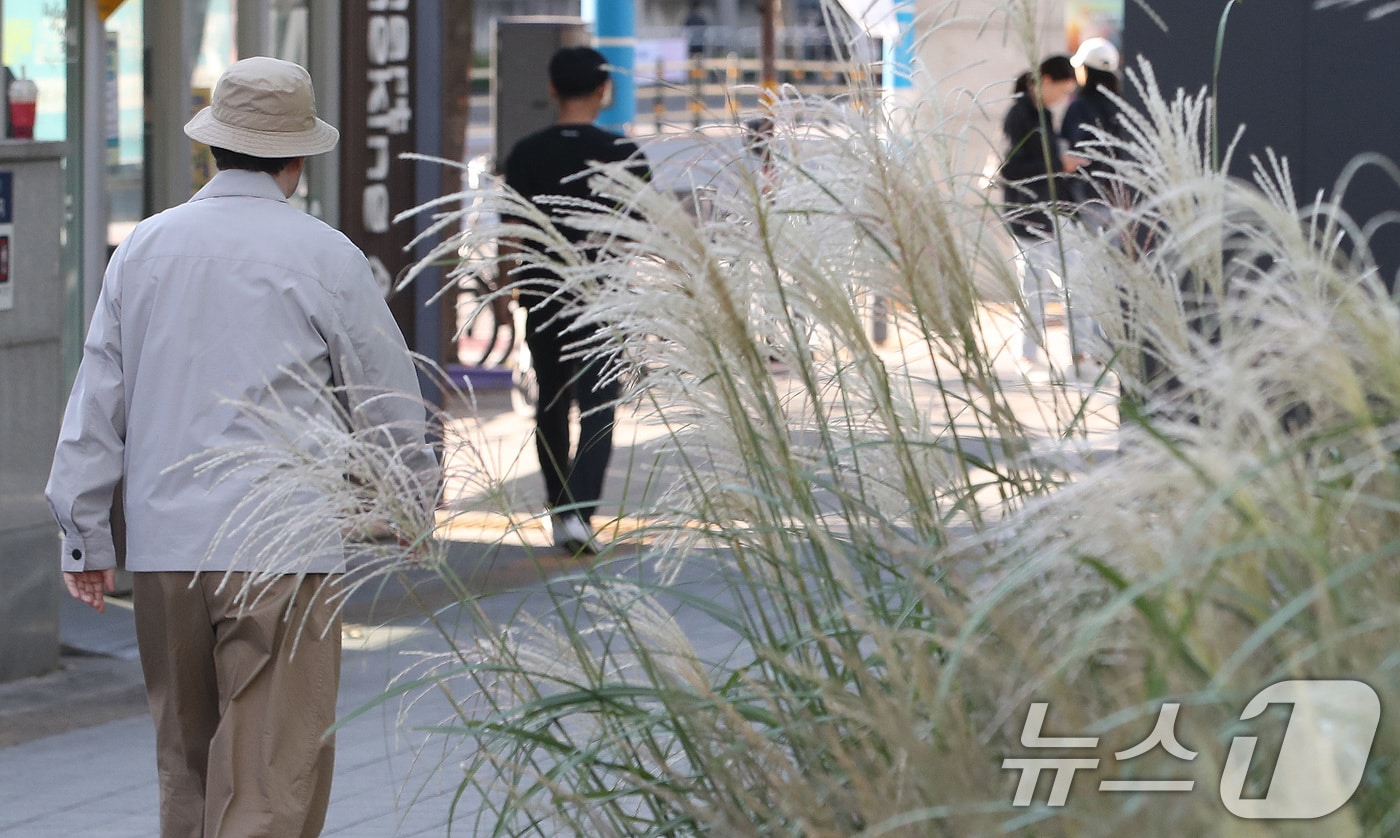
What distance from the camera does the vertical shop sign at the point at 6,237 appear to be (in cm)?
596

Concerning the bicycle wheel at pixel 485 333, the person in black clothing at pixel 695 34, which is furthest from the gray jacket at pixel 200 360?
the person in black clothing at pixel 695 34

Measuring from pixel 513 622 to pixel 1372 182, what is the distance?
11.5 ft

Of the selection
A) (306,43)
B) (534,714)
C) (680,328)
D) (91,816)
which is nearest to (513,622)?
(534,714)

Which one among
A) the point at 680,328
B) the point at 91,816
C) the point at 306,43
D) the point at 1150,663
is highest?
the point at 306,43

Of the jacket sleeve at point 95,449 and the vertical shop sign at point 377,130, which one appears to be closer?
the jacket sleeve at point 95,449

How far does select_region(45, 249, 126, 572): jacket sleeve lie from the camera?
11.5 feet

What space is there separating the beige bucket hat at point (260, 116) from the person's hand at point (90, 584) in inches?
31.6

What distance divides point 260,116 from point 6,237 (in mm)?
2712

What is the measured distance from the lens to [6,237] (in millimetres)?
5996

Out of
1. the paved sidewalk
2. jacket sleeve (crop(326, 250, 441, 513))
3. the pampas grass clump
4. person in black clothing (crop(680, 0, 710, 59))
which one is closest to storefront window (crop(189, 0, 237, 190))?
the paved sidewalk

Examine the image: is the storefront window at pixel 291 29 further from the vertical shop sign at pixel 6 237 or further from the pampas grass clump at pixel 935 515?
the pampas grass clump at pixel 935 515

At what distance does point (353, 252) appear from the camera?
3.60 m

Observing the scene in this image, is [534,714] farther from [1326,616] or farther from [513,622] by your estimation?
[1326,616]

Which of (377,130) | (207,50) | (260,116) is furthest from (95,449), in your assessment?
(207,50)
